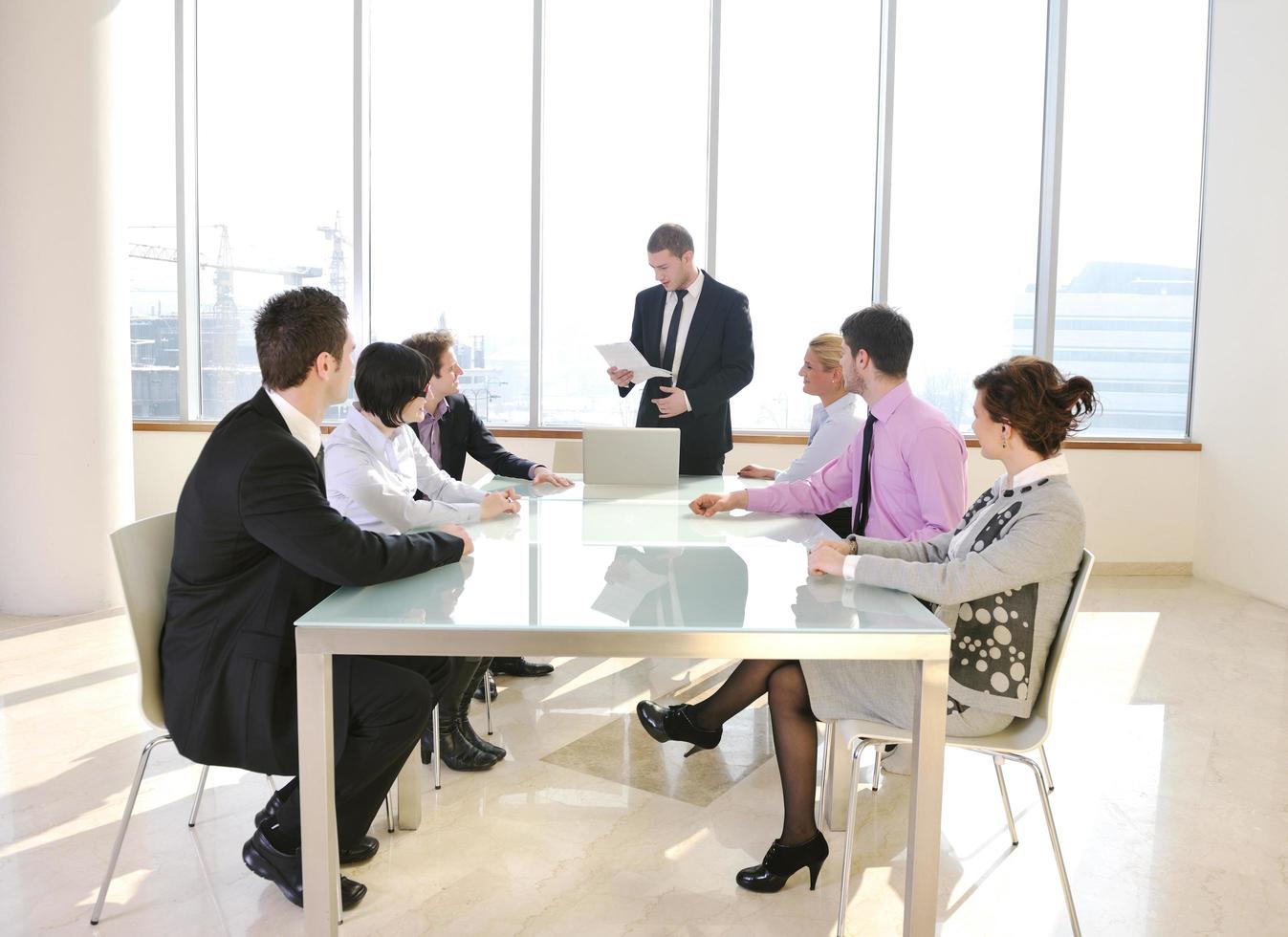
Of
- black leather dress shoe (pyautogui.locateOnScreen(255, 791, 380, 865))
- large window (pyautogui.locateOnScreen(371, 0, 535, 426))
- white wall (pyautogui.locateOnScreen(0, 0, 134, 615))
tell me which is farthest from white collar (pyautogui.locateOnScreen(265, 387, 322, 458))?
large window (pyautogui.locateOnScreen(371, 0, 535, 426))

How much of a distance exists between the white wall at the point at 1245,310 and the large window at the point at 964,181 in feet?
3.13

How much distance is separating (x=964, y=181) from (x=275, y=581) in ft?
17.1

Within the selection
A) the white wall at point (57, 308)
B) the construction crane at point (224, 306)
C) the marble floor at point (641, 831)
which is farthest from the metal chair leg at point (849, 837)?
the construction crane at point (224, 306)

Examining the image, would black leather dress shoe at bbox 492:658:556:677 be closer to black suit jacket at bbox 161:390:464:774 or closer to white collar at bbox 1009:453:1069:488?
black suit jacket at bbox 161:390:464:774

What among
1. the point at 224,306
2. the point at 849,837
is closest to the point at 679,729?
the point at 849,837

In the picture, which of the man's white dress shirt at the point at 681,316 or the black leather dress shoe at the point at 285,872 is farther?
the man's white dress shirt at the point at 681,316

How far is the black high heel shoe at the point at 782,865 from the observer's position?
7.83 ft

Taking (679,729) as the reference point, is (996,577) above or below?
above

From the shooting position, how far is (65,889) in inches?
93.3

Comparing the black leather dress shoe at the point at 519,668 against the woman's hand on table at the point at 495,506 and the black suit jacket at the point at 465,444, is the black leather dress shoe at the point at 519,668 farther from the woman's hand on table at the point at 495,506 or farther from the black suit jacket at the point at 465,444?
the woman's hand on table at the point at 495,506

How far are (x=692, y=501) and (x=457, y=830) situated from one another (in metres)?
1.11

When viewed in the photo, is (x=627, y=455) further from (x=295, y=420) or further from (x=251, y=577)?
(x=251, y=577)

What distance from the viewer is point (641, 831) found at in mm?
2689

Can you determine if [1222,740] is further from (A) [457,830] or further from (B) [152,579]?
(B) [152,579]
